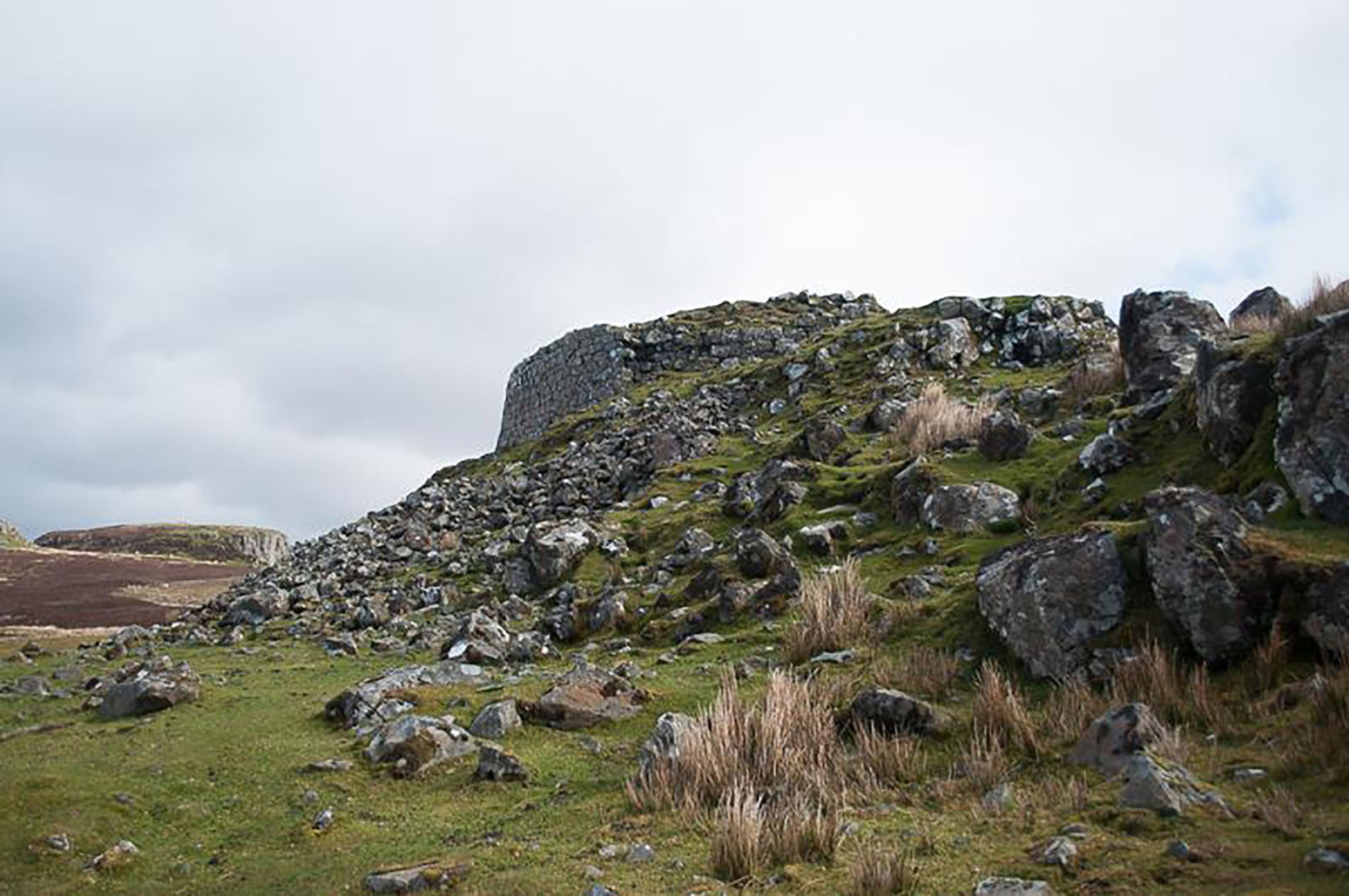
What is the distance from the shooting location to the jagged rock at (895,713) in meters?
8.52

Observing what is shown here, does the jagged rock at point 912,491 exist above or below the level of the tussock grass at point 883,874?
above

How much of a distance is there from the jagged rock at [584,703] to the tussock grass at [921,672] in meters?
2.81

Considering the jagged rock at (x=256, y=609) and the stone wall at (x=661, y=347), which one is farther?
A: the stone wall at (x=661, y=347)

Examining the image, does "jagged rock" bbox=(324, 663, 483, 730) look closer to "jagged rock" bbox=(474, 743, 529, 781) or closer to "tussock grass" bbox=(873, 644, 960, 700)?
"jagged rock" bbox=(474, 743, 529, 781)

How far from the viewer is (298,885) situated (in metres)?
6.75

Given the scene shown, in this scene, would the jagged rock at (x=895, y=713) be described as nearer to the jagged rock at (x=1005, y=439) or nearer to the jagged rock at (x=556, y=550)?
the jagged rock at (x=1005, y=439)

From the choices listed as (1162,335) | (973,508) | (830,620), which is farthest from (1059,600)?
(1162,335)

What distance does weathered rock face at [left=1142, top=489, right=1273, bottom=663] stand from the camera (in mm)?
8344

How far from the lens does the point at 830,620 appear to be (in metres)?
12.0

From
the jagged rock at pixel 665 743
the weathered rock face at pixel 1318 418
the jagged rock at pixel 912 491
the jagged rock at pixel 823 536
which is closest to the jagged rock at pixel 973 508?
the jagged rock at pixel 912 491

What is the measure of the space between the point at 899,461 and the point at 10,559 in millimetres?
75602

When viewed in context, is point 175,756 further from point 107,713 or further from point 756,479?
point 756,479

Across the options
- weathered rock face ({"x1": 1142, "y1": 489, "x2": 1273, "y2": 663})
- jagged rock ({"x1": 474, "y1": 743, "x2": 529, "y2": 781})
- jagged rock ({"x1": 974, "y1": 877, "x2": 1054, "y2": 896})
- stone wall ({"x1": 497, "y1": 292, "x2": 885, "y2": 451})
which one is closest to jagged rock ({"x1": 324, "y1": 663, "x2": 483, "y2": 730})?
jagged rock ({"x1": 474, "y1": 743, "x2": 529, "y2": 781})

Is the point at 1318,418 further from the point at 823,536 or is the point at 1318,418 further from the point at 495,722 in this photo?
the point at 495,722
